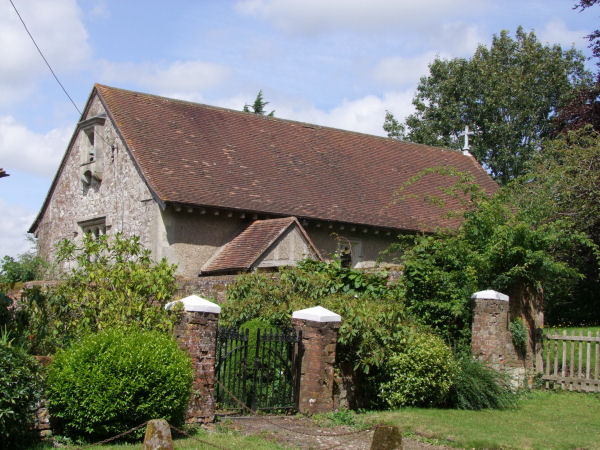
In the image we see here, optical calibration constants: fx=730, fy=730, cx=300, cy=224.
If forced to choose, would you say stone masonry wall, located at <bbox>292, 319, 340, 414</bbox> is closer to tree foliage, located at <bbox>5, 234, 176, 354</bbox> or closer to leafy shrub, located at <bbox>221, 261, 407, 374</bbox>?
leafy shrub, located at <bbox>221, 261, 407, 374</bbox>

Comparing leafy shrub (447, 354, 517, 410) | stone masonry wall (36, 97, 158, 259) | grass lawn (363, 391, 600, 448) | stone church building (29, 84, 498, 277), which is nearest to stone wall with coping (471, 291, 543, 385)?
leafy shrub (447, 354, 517, 410)

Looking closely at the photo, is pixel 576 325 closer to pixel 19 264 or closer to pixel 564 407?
pixel 564 407

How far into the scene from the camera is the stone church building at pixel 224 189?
21.2m

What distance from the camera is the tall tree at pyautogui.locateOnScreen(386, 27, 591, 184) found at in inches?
1731

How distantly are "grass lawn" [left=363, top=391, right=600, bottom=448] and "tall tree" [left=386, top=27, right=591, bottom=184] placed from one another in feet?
104

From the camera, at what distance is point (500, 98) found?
4434 centimetres

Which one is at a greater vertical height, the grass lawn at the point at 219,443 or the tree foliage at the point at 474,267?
the tree foliage at the point at 474,267

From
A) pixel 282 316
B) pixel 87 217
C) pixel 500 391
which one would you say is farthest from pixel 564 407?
pixel 87 217

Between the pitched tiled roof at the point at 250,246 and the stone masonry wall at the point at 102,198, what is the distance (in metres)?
2.25

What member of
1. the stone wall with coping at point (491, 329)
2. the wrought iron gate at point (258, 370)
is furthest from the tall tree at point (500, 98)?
the wrought iron gate at point (258, 370)

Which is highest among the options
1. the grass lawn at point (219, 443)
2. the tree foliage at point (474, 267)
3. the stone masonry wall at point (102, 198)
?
the stone masonry wall at point (102, 198)

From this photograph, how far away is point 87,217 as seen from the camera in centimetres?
2516

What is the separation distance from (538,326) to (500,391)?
3421 millimetres

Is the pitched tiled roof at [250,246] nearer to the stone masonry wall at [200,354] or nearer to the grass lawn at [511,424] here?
the grass lawn at [511,424]
